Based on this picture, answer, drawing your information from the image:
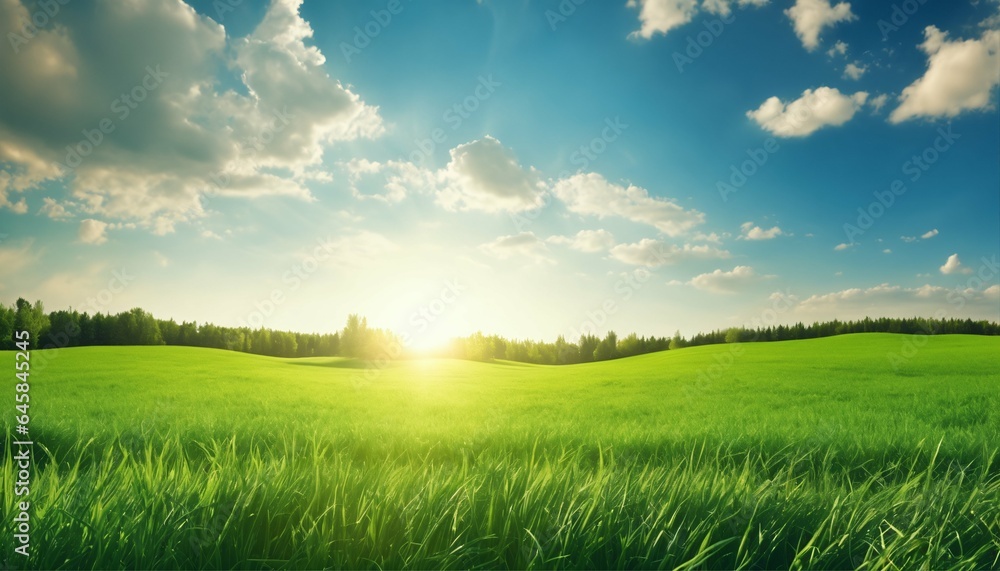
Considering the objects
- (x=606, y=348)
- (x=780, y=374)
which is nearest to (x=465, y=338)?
(x=606, y=348)

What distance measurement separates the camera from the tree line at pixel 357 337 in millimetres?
50656

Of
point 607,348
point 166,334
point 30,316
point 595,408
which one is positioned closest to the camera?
point 595,408

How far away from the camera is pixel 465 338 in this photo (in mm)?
84812

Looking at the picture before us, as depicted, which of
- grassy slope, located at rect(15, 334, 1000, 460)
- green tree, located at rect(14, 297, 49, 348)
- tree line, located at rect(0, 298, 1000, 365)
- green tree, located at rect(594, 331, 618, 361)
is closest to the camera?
grassy slope, located at rect(15, 334, 1000, 460)

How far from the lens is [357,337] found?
230 ft

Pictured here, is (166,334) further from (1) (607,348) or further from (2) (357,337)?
(1) (607,348)

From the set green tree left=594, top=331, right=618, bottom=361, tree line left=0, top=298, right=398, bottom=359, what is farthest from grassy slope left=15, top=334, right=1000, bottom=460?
green tree left=594, top=331, right=618, bottom=361

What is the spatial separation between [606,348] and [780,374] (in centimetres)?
5353

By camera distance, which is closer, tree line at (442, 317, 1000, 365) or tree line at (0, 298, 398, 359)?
tree line at (0, 298, 398, 359)

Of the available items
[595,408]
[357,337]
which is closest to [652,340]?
[357,337]

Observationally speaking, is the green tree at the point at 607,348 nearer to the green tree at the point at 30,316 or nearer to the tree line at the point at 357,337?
the tree line at the point at 357,337

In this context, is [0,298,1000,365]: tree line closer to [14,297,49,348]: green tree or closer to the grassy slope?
[14,297,49,348]: green tree

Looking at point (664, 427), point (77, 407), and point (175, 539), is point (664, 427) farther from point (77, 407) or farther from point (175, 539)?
point (77, 407)

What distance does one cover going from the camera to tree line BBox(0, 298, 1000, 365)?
1994 inches
